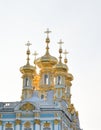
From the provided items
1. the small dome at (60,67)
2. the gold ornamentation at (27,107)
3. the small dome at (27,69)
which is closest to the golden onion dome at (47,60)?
the small dome at (60,67)

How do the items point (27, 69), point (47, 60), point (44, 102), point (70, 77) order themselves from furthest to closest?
point (70, 77), point (47, 60), point (27, 69), point (44, 102)

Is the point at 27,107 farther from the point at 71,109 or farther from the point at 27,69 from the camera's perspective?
the point at 71,109

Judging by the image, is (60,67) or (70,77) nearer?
(60,67)

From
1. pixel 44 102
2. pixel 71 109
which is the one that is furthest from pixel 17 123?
pixel 71 109

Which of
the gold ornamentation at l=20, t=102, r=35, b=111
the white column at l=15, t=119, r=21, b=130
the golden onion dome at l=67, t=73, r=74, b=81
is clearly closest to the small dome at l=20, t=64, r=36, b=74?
the golden onion dome at l=67, t=73, r=74, b=81

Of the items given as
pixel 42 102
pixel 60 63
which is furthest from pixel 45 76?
pixel 42 102

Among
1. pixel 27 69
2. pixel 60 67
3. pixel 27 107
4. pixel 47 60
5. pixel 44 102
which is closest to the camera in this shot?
pixel 27 107

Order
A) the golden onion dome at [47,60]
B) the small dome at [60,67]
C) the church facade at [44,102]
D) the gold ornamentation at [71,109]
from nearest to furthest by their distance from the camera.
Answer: the church facade at [44,102], the small dome at [60,67], the gold ornamentation at [71,109], the golden onion dome at [47,60]

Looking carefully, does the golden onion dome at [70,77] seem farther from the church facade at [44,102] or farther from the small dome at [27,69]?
the small dome at [27,69]

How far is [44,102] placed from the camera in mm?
58188

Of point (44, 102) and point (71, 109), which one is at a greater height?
point (71, 109)

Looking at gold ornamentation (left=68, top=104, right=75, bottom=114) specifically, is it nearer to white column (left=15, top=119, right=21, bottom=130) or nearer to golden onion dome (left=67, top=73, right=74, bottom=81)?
golden onion dome (left=67, top=73, right=74, bottom=81)

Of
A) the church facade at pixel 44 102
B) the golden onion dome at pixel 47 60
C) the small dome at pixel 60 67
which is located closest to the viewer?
the church facade at pixel 44 102

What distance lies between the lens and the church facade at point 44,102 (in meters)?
56.2
